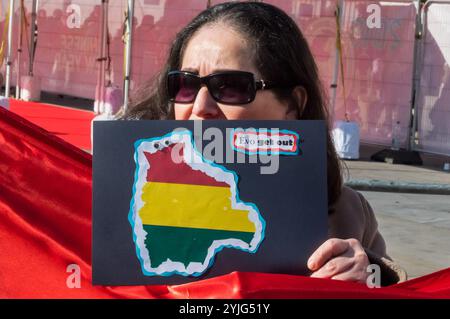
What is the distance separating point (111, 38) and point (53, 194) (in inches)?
457

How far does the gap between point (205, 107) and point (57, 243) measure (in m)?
0.45

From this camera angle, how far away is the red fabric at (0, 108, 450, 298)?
1.54 meters

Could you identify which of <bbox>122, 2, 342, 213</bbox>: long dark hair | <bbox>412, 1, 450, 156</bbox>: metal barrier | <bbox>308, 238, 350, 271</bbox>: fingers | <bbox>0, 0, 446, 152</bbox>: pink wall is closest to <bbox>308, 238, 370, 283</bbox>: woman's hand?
<bbox>308, 238, 350, 271</bbox>: fingers

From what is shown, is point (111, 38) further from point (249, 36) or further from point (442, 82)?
point (249, 36)

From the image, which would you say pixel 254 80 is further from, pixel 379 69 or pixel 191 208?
pixel 379 69

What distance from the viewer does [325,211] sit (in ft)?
5.15

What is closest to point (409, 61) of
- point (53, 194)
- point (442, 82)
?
point (442, 82)

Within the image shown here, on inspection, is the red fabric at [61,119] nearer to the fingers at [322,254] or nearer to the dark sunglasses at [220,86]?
the dark sunglasses at [220,86]

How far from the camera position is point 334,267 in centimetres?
160

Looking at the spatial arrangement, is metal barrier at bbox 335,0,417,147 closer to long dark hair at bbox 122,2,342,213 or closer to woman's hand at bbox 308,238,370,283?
long dark hair at bbox 122,2,342,213

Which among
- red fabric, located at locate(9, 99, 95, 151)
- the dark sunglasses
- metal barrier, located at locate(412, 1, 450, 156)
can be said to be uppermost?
the dark sunglasses

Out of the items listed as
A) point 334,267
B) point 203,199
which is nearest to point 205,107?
point 203,199

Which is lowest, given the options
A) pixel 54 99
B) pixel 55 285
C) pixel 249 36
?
pixel 54 99

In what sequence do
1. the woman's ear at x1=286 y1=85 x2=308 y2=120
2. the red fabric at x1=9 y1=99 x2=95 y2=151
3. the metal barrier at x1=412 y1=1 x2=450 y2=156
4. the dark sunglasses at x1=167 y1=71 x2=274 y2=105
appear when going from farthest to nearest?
1. the red fabric at x1=9 y1=99 x2=95 y2=151
2. the metal barrier at x1=412 y1=1 x2=450 y2=156
3. the woman's ear at x1=286 y1=85 x2=308 y2=120
4. the dark sunglasses at x1=167 y1=71 x2=274 y2=105
